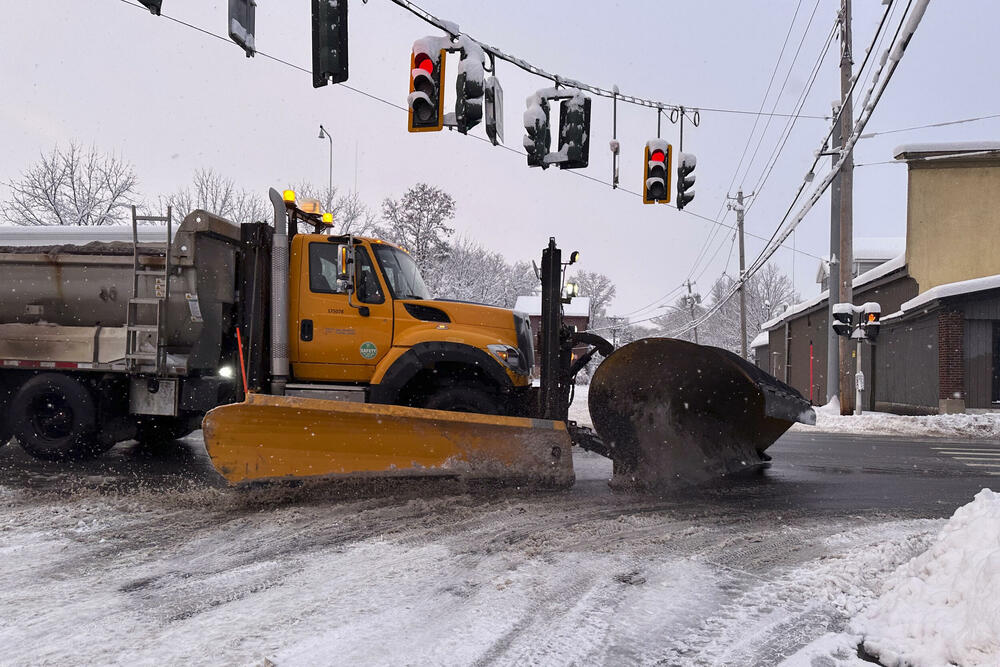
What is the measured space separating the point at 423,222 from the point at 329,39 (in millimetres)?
33396

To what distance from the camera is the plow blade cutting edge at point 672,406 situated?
6.70m

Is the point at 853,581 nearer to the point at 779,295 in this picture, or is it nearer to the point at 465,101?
the point at 465,101

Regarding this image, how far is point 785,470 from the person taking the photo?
8.30 m

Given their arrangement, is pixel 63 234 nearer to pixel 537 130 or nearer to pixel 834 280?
pixel 537 130

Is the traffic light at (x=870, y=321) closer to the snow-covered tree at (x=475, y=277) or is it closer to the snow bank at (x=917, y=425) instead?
the snow bank at (x=917, y=425)

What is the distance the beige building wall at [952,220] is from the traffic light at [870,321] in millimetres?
5906

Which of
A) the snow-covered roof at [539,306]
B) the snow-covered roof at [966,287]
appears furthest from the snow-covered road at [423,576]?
the snow-covered roof at [539,306]

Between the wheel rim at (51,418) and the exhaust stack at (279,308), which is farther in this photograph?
the wheel rim at (51,418)

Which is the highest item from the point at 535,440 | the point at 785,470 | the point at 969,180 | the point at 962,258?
the point at 969,180

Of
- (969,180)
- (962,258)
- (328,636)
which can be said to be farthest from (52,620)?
(969,180)

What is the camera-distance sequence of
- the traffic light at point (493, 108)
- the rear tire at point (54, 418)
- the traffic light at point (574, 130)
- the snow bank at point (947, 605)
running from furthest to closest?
the traffic light at point (574, 130)
the traffic light at point (493, 108)
the rear tire at point (54, 418)
the snow bank at point (947, 605)

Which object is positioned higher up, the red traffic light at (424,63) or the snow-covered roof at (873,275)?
the red traffic light at (424,63)

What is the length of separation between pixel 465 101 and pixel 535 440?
5294mm

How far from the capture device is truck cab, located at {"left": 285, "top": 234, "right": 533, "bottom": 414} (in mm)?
6555
